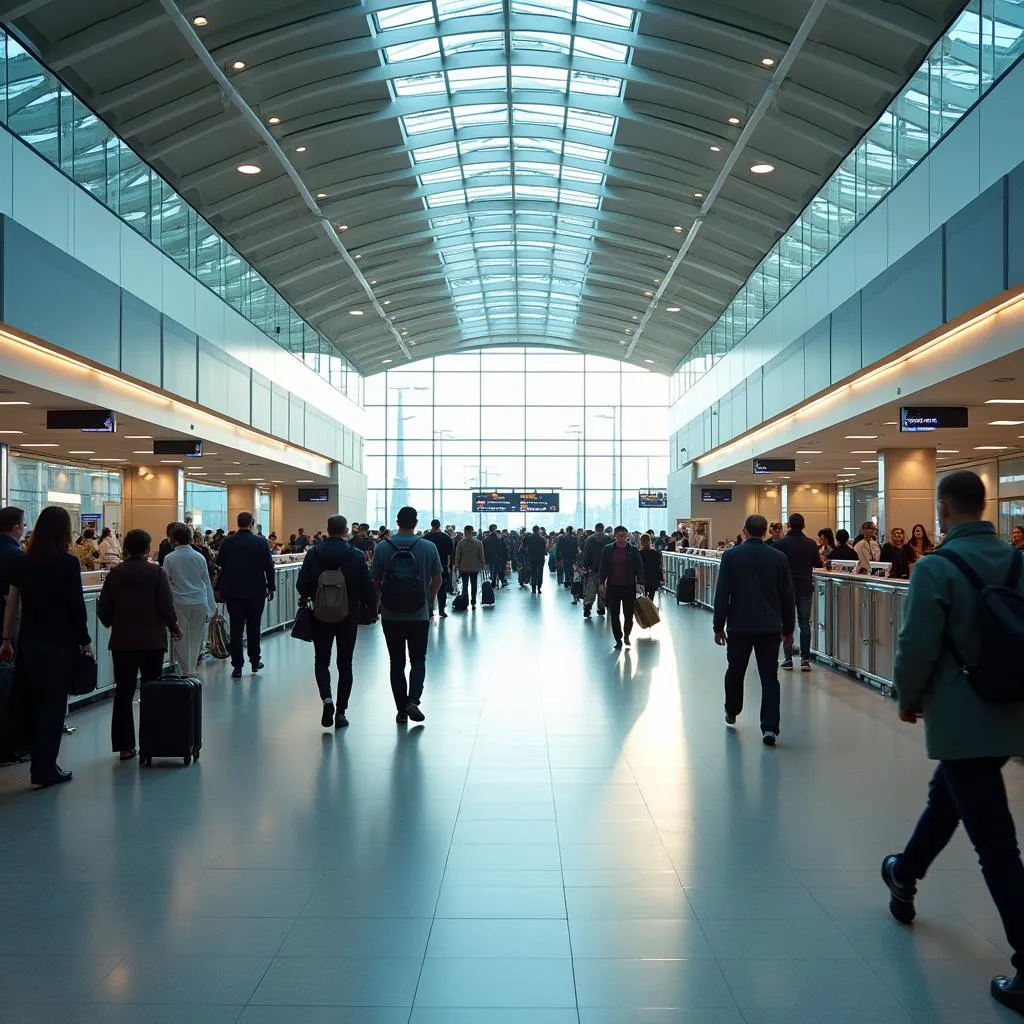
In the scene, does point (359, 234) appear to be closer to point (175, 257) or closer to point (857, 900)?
point (175, 257)

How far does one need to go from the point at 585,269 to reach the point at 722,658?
24.2 meters

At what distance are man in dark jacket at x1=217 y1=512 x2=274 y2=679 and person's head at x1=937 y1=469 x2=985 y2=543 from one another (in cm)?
883

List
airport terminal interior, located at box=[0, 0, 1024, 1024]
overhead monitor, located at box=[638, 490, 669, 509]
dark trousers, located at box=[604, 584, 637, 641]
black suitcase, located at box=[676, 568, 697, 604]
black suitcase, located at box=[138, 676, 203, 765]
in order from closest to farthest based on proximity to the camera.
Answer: airport terminal interior, located at box=[0, 0, 1024, 1024]
black suitcase, located at box=[138, 676, 203, 765]
dark trousers, located at box=[604, 584, 637, 641]
black suitcase, located at box=[676, 568, 697, 604]
overhead monitor, located at box=[638, 490, 669, 509]

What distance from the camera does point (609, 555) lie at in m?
16.3

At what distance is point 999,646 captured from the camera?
3.76 m

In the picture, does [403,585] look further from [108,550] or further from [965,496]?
[108,550]

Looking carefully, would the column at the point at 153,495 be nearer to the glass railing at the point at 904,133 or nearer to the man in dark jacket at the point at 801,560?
the glass railing at the point at 904,133

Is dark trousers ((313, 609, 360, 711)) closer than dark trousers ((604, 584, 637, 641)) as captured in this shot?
Yes

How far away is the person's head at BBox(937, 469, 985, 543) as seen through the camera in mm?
4121

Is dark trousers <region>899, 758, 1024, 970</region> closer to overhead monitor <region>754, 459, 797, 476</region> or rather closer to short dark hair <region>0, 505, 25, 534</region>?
short dark hair <region>0, 505, 25, 534</region>

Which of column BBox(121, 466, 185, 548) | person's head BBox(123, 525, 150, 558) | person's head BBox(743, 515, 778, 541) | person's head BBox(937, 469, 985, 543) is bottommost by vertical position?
person's head BBox(123, 525, 150, 558)

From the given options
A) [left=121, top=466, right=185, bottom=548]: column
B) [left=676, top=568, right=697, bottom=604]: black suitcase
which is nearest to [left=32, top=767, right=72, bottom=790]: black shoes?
[left=676, top=568, right=697, bottom=604]: black suitcase

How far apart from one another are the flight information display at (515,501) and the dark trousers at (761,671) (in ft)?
126

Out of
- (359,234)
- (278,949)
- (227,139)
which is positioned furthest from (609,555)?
(359,234)
